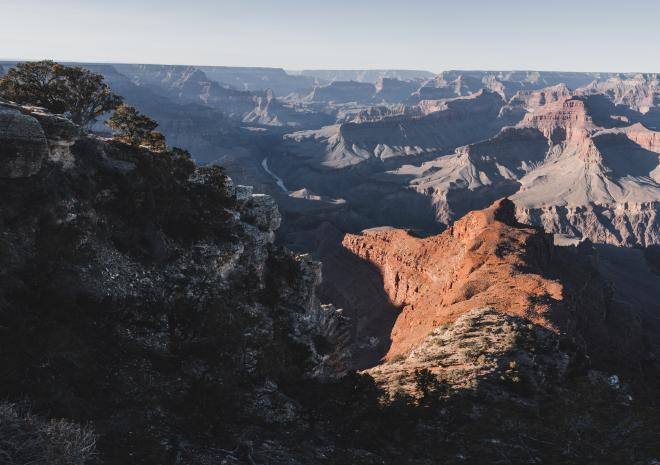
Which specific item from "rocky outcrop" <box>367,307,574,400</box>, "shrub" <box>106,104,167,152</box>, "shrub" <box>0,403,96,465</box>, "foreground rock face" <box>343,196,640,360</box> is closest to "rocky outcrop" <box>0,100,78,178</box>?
"shrub" <box>0,403,96,465</box>

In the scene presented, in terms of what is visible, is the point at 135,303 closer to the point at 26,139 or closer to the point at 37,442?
the point at 26,139

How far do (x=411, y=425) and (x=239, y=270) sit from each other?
50.0 feet

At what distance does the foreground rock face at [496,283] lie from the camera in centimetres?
5006

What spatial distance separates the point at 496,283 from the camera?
184 feet

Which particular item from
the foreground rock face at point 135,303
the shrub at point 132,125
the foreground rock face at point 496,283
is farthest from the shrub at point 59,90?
the foreground rock face at point 496,283

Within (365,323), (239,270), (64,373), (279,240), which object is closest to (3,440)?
(64,373)

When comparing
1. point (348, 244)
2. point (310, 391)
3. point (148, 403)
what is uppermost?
point (148, 403)

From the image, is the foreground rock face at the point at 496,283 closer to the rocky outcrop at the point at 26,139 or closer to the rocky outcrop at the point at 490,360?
the rocky outcrop at the point at 490,360

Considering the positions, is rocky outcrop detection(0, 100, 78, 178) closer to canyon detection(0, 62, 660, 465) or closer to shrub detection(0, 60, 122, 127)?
canyon detection(0, 62, 660, 465)

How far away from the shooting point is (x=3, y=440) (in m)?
11.9

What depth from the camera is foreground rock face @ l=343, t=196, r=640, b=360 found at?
164 ft

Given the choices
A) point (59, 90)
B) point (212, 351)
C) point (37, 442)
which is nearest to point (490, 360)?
point (212, 351)

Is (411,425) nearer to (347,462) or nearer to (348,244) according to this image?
(347,462)

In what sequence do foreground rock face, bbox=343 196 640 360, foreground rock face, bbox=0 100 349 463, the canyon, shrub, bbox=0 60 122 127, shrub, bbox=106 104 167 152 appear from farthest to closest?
foreground rock face, bbox=343 196 640 360, shrub, bbox=106 104 167 152, shrub, bbox=0 60 122 127, the canyon, foreground rock face, bbox=0 100 349 463
